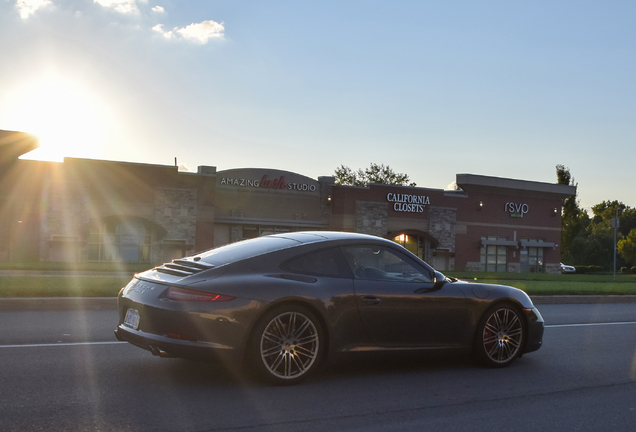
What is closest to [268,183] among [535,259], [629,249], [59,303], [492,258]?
[492,258]

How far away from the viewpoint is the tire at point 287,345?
539cm

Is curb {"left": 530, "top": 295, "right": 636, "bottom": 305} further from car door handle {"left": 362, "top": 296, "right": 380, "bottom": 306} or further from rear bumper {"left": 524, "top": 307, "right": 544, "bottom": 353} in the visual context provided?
car door handle {"left": 362, "top": 296, "right": 380, "bottom": 306}

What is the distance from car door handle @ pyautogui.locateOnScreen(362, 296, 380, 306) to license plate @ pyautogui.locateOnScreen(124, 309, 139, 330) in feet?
6.61

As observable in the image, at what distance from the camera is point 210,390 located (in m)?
5.38

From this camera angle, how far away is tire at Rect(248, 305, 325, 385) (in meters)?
5.39

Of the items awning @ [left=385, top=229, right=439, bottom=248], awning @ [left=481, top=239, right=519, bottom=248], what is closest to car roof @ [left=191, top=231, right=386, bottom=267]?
awning @ [left=385, top=229, right=439, bottom=248]

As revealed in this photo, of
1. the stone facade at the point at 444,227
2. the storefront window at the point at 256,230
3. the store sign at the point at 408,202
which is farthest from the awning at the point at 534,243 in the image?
the storefront window at the point at 256,230

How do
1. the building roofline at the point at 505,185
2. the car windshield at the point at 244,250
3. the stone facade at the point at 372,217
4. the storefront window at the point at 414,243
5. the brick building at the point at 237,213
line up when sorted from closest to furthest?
1. the car windshield at the point at 244,250
2. the brick building at the point at 237,213
3. the stone facade at the point at 372,217
4. the storefront window at the point at 414,243
5. the building roofline at the point at 505,185

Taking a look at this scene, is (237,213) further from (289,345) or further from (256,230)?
(289,345)

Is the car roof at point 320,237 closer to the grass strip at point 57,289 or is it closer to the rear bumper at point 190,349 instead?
the rear bumper at point 190,349

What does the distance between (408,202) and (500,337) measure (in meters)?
43.0

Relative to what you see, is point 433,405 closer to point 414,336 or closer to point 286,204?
point 414,336

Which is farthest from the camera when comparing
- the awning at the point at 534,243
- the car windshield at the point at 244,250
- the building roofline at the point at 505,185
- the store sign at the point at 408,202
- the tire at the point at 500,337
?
the awning at the point at 534,243

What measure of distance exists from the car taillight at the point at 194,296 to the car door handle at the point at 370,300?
1.30 meters
